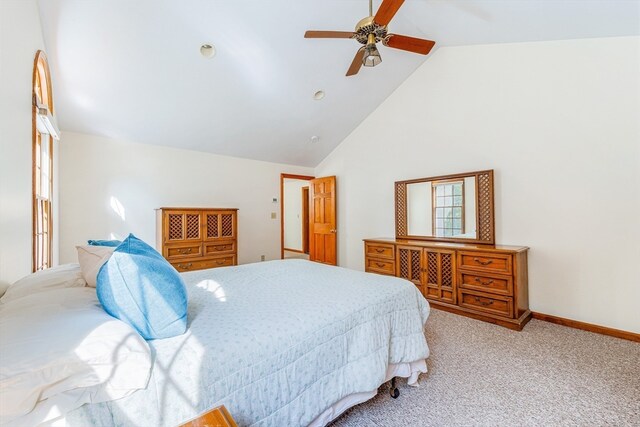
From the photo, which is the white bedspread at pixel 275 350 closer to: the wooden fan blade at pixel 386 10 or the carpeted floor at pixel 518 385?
the carpeted floor at pixel 518 385

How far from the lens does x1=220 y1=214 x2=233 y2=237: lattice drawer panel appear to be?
4.21 meters

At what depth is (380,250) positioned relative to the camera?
12.9 ft

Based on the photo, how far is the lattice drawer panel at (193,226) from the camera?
387 centimetres

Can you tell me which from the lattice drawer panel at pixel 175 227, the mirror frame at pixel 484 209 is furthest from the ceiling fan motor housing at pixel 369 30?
the lattice drawer panel at pixel 175 227

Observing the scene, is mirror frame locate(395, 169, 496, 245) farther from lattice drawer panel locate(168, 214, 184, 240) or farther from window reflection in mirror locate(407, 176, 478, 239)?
lattice drawer panel locate(168, 214, 184, 240)

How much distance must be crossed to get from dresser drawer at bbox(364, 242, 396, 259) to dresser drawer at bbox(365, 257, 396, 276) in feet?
0.23

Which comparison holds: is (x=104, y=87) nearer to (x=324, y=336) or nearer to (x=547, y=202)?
(x=324, y=336)

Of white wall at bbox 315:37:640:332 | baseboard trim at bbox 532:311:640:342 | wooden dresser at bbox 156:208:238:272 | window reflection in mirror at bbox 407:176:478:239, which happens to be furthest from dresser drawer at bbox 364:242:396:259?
wooden dresser at bbox 156:208:238:272

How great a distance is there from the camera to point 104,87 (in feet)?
9.98

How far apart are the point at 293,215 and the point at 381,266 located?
4.54 m

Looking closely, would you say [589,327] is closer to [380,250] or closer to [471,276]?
[471,276]

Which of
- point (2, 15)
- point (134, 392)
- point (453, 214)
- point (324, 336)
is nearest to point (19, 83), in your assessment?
point (2, 15)

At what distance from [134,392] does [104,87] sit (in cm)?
348

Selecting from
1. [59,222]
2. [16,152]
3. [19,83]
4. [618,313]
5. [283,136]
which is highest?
[283,136]
